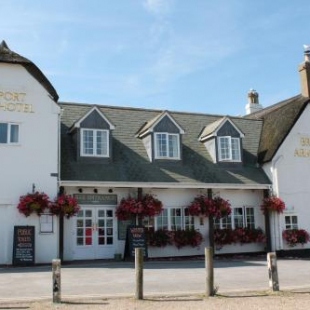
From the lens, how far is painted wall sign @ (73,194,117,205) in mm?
20153

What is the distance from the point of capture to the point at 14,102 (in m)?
19.1

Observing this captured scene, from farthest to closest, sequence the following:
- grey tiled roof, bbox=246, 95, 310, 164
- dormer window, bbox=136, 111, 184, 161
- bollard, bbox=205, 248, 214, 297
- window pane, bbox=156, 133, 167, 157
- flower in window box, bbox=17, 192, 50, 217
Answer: grey tiled roof, bbox=246, 95, 310, 164
window pane, bbox=156, 133, 167, 157
dormer window, bbox=136, 111, 184, 161
flower in window box, bbox=17, 192, 50, 217
bollard, bbox=205, 248, 214, 297

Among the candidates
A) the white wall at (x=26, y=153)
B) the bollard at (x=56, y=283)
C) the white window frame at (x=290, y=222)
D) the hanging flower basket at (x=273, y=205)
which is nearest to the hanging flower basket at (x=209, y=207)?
the hanging flower basket at (x=273, y=205)

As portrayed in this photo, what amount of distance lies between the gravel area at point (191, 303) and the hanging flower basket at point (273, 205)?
11804 millimetres

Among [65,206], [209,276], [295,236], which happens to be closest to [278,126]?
[295,236]

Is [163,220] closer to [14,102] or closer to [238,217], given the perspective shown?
[238,217]

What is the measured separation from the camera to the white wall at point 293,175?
2269 centimetres

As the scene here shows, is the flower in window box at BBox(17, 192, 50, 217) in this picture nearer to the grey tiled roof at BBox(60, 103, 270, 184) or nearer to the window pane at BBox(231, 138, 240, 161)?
the grey tiled roof at BBox(60, 103, 270, 184)

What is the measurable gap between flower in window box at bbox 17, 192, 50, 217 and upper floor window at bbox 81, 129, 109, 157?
3.18 meters

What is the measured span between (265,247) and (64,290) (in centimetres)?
1340

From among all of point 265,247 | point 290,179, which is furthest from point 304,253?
point 290,179

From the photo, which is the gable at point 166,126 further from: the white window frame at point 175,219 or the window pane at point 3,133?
the window pane at point 3,133

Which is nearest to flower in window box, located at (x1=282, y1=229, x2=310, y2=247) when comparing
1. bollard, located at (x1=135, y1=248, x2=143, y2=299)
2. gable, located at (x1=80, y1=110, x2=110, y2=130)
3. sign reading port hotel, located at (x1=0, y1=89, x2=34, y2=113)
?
gable, located at (x1=80, y1=110, x2=110, y2=130)

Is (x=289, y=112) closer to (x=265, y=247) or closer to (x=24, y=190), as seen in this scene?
(x=265, y=247)
